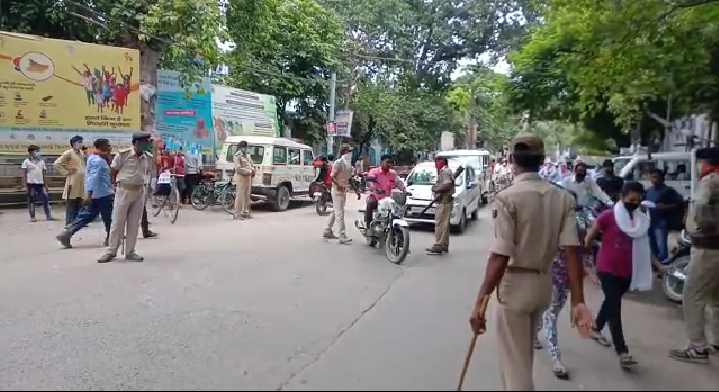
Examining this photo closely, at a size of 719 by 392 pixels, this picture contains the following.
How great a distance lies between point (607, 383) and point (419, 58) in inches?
1113

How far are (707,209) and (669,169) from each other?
1154cm

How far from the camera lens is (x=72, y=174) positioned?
10.8 metres

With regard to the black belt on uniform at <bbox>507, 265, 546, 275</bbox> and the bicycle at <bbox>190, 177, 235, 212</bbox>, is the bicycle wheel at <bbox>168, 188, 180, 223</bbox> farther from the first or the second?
the black belt on uniform at <bbox>507, 265, 546, 275</bbox>

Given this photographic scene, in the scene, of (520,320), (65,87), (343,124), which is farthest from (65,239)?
(343,124)

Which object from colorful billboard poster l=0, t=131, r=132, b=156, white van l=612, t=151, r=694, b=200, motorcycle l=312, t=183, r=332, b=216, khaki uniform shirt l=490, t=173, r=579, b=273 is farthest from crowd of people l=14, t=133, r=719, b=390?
motorcycle l=312, t=183, r=332, b=216

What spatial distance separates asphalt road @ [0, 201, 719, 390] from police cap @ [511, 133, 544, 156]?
1.44m

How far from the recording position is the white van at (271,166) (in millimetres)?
15914

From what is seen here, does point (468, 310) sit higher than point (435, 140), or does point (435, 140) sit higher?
point (435, 140)

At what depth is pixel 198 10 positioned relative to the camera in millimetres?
15383

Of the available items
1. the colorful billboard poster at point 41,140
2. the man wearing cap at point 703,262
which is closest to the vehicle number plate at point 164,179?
the colorful billboard poster at point 41,140

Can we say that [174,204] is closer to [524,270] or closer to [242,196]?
[242,196]

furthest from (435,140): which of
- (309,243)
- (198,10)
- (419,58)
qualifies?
(309,243)

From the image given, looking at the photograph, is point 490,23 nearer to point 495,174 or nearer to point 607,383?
point 495,174

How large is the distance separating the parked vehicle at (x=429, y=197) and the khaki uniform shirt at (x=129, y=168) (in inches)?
233
